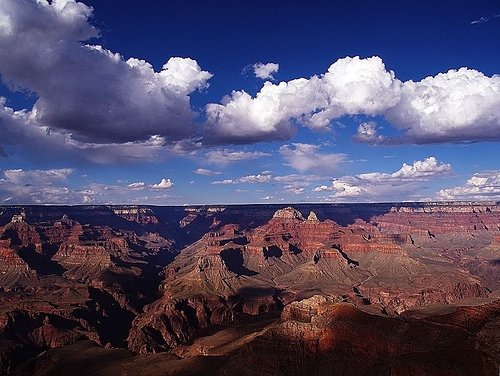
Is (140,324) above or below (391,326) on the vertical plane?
below

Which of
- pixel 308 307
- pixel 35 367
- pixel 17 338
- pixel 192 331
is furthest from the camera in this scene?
pixel 192 331

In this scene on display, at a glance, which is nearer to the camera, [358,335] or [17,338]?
[358,335]

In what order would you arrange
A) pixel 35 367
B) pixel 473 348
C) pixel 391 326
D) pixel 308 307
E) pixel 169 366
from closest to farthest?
1. pixel 473 348
2. pixel 391 326
3. pixel 169 366
4. pixel 308 307
5. pixel 35 367

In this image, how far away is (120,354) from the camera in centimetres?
12694

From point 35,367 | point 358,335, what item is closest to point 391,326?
point 358,335

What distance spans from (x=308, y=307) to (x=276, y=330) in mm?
13654

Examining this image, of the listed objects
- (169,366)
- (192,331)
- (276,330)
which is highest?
(276,330)

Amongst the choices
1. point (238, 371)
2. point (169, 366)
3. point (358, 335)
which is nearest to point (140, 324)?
point (169, 366)

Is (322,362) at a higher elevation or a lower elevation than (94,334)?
higher

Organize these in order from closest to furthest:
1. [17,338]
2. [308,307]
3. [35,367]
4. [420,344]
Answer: [420,344]
[308,307]
[35,367]
[17,338]

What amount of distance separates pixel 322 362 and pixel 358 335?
892 cm

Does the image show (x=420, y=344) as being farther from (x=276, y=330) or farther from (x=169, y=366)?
(x=169, y=366)

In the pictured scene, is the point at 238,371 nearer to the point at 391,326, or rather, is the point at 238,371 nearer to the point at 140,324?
the point at 391,326

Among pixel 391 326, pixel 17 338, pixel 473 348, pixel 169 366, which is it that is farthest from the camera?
pixel 17 338
